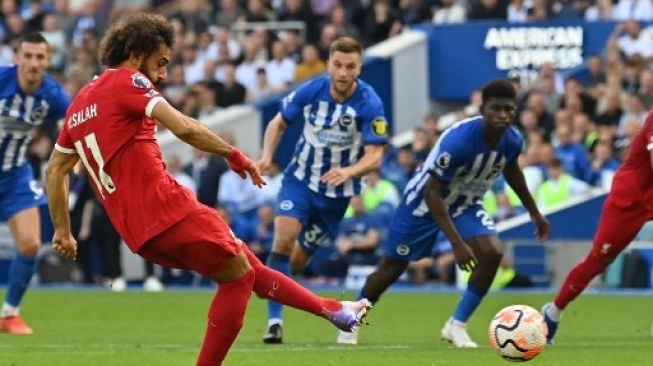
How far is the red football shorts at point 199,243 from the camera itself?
9.85 m

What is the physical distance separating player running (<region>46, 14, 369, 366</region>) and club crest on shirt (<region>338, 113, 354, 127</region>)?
4484 millimetres

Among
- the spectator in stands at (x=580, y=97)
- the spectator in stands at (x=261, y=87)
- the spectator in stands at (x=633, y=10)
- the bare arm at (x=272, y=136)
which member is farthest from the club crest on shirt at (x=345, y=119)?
the spectator in stands at (x=261, y=87)

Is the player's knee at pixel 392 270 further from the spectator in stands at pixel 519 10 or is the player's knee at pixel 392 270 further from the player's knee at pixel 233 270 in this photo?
the spectator in stands at pixel 519 10

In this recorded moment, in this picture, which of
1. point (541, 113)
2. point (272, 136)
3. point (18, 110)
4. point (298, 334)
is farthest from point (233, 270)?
point (541, 113)

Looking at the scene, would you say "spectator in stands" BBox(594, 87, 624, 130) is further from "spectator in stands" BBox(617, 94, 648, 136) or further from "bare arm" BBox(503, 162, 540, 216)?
"bare arm" BBox(503, 162, 540, 216)

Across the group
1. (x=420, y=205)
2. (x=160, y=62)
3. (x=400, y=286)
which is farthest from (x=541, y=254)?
(x=160, y=62)

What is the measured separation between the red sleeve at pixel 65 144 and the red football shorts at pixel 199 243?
2.53 feet

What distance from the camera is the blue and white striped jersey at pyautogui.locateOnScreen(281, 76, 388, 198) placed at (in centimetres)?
1448

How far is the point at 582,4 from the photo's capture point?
27797 millimetres

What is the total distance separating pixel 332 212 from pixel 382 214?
8.93 m

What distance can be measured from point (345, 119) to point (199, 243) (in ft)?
15.8

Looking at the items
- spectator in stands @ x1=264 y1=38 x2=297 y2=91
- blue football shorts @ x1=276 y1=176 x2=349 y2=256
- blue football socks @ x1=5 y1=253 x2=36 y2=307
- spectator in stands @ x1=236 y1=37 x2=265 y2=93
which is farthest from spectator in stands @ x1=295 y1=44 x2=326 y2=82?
blue football shorts @ x1=276 y1=176 x2=349 y2=256

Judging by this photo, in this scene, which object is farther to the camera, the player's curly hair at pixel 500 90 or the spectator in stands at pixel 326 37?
the spectator in stands at pixel 326 37

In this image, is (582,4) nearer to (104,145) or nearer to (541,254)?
(541,254)
